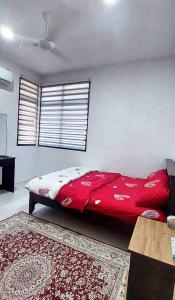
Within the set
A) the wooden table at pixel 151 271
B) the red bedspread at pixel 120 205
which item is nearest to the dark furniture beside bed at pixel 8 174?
the red bedspread at pixel 120 205

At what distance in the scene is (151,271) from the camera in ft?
3.67

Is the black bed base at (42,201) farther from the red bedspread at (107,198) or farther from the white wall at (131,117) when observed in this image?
the white wall at (131,117)

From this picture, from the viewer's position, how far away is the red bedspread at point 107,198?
1.93m

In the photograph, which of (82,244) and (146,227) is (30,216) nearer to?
(82,244)

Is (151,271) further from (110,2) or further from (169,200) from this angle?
(110,2)

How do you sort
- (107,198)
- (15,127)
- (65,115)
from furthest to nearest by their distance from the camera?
1. (65,115)
2. (15,127)
3. (107,198)

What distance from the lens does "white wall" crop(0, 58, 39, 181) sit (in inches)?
148

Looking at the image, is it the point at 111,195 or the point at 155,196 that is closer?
the point at 155,196

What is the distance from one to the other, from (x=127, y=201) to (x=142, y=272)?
1.03 meters

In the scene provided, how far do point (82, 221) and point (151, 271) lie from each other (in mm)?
1560

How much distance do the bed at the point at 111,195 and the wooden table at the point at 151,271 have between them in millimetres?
629

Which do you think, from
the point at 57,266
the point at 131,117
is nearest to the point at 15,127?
the point at 131,117

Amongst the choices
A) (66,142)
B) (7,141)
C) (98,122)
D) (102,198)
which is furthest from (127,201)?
(7,141)

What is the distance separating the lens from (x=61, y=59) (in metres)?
3.56
